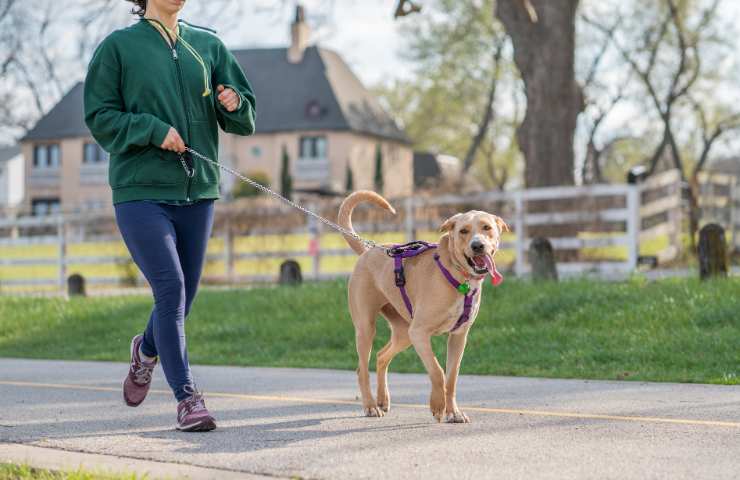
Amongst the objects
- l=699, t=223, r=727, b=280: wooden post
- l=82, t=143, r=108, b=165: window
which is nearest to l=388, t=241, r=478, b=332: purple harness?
l=699, t=223, r=727, b=280: wooden post

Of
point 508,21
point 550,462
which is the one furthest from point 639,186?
point 550,462

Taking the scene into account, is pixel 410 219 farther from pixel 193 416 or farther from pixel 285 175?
pixel 285 175

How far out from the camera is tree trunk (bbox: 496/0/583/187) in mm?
21391

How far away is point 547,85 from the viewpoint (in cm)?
2155

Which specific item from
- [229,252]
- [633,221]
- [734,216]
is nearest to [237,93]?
[633,221]

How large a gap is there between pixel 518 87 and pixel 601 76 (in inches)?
199

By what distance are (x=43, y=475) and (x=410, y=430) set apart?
203 centimetres

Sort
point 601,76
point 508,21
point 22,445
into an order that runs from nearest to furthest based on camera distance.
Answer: point 22,445 < point 508,21 < point 601,76

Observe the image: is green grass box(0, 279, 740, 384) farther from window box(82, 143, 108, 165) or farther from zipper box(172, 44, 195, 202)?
window box(82, 143, 108, 165)

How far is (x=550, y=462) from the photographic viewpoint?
498cm

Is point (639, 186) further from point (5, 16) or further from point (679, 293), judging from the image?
point (5, 16)

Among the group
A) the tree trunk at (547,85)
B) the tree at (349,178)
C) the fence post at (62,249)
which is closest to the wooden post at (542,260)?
the tree trunk at (547,85)

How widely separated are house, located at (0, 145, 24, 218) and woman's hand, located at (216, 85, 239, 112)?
284ft

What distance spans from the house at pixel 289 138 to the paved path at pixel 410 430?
5613 cm
